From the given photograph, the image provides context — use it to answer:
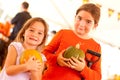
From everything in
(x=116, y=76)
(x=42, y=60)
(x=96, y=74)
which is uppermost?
(x=42, y=60)

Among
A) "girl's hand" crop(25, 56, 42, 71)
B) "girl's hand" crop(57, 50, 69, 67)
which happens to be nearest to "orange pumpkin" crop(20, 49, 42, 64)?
"girl's hand" crop(25, 56, 42, 71)

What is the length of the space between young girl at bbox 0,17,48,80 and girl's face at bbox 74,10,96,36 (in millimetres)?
198

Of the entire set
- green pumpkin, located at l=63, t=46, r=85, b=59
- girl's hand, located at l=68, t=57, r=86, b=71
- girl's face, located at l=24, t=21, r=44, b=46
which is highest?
girl's face, located at l=24, t=21, r=44, b=46

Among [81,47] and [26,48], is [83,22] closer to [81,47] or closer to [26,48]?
[81,47]

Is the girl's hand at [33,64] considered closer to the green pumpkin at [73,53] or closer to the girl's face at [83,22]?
the green pumpkin at [73,53]

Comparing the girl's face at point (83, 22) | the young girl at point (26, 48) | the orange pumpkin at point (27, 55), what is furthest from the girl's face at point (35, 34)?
the girl's face at point (83, 22)

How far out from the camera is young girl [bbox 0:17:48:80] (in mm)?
1593

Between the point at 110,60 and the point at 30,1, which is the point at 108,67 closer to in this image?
the point at 110,60

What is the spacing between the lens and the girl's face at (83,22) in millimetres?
1777

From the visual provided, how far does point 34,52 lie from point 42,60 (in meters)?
0.07

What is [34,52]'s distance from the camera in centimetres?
164

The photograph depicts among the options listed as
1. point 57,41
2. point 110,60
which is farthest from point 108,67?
point 57,41

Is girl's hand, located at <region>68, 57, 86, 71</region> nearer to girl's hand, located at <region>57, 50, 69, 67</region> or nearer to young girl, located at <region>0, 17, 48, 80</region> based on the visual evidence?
girl's hand, located at <region>57, 50, 69, 67</region>

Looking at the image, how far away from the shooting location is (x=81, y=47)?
1.83 metres
